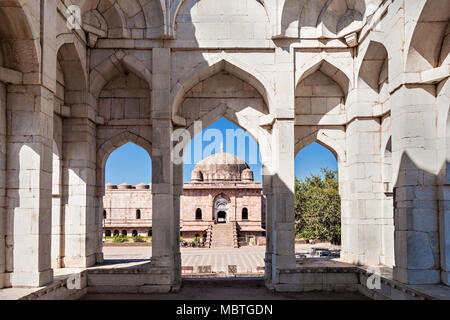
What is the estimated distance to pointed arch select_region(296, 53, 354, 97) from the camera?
10.2 metres

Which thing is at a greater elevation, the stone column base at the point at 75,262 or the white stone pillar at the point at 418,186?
the white stone pillar at the point at 418,186

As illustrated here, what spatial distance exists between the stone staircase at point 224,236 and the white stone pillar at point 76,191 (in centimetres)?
2118

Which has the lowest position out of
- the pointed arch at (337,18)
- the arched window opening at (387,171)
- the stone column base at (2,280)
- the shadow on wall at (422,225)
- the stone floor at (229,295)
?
the stone floor at (229,295)

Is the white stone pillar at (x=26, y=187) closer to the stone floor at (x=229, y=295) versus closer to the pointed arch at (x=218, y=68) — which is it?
the stone floor at (x=229, y=295)

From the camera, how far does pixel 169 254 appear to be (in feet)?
32.1

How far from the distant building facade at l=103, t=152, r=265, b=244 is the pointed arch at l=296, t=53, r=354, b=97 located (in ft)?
74.5

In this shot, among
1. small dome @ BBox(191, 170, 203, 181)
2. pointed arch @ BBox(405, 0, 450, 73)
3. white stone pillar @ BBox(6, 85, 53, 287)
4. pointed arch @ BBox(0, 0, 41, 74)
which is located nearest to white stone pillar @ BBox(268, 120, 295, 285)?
pointed arch @ BBox(405, 0, 450, 73)

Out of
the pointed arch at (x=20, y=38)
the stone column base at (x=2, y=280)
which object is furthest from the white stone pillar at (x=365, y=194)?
the stone column base at (x=2, y=280)

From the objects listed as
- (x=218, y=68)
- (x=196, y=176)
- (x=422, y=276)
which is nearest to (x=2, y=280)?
(x=218, y=68)

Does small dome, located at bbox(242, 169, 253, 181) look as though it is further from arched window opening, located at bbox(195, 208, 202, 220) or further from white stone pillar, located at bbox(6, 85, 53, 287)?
white stone pillar, located at bbox(6, 85, 53, 287)

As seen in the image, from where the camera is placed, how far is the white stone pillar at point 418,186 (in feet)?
23.5

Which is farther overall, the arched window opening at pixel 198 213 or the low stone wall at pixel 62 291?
the arched window opening at pixel 198 213
